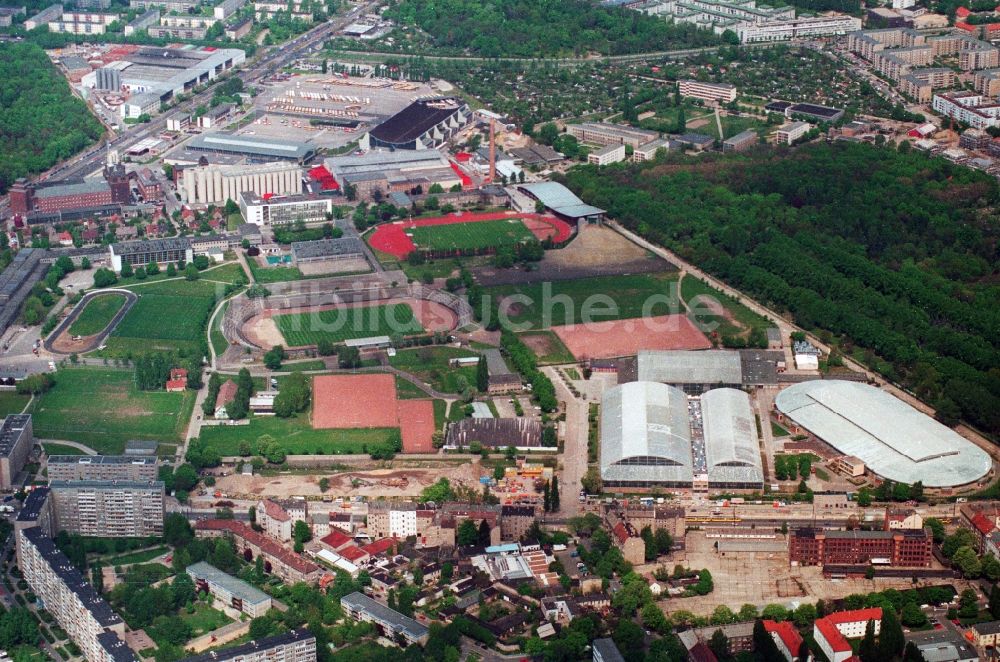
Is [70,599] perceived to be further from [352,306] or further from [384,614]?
[352,306]

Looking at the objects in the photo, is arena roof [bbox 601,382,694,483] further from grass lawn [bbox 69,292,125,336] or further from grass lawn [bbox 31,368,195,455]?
grass lawn [bbox 69,292,125,336]

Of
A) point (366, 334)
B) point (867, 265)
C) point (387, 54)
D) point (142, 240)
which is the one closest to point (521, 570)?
point (366, 334)

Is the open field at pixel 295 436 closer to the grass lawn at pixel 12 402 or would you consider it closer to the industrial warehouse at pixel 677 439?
the grass lawn at pixel 12 402

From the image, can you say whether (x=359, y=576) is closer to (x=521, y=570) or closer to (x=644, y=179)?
(x=521, y=570)

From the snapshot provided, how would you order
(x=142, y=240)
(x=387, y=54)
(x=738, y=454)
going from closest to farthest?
Result: (x=738, y=454), (x=142, y=240), (x=387, y=54)

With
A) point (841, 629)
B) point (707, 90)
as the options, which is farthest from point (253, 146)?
point (841, 629)

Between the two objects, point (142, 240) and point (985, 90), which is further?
point (985, 90)

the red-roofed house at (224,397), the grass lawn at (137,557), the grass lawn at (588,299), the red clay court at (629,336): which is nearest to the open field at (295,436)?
the red-roofed house at (224,397)
